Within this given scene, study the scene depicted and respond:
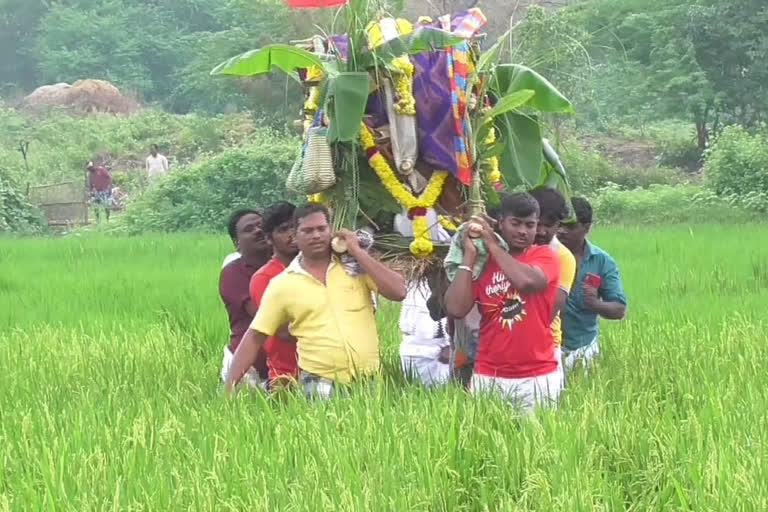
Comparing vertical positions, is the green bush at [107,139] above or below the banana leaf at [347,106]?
below

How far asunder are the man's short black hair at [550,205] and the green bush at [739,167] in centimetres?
1072

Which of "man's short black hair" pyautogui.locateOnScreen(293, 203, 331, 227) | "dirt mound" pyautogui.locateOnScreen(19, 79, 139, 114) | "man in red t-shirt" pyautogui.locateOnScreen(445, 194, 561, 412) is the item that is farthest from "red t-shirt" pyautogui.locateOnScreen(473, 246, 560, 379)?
"dirt mound" pyautogui.locateOnScreen(19, 79, 139, 114)

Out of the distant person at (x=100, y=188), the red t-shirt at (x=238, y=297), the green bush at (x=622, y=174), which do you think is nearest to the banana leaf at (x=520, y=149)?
the red t-shirt at (x=238, y=297)

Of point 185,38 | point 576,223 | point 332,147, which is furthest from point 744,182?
point 185,38

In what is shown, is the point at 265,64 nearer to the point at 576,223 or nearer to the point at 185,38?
the point at 576,223

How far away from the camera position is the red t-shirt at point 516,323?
4.01 metres

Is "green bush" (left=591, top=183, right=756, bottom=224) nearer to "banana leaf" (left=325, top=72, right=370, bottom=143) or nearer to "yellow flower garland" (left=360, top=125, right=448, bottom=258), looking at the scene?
"yellow flower garland" (left=360, top=125, right=448, bottom=258)

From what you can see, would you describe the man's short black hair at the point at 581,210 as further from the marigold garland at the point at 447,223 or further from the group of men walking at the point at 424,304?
the marigold garland at the point at 447,223

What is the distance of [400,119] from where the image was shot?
4.16 m

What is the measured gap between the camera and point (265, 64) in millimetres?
4320

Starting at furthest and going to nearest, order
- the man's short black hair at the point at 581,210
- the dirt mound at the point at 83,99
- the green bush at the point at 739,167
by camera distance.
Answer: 1. the dirt mound at the point at 83,99
2. the green bush at the point at 739,167
3. the man's short black hair at the point at 581,210

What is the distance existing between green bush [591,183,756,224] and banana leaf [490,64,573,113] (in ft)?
32.0

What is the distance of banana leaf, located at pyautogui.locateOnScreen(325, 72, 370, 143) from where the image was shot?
13.2 ft

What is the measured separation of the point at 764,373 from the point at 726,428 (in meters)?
1.13
